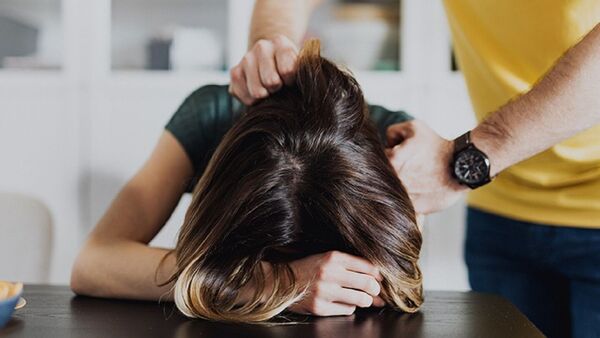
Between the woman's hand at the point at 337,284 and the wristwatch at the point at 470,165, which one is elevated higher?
the wristwatch at the point at 470,165

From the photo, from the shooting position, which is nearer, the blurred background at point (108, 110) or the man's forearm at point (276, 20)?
the man's forearm at point (276, 20)

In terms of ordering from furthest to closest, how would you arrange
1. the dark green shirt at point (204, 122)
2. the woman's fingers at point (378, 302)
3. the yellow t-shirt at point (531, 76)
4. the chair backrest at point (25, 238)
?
the chair backrest at point (25, 238) < the dark green shirt at point (204, 122) < the yellow t-shirt at point (531, 76) < the woman's fingers at point (378, 302)

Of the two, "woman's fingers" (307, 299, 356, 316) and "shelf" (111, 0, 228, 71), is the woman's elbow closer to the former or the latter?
"woman's fingers" (307, 299, 356, 316)

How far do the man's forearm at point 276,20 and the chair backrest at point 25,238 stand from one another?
71 cm

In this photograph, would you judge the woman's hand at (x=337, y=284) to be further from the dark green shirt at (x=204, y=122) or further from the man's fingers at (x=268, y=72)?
the dark green shirt at (x=204, y=122)

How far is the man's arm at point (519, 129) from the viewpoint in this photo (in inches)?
44.9

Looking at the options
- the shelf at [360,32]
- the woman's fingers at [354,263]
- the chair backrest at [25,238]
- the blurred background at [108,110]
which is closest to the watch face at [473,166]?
the woman's fingers at [354,263]

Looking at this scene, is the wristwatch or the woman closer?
the woman

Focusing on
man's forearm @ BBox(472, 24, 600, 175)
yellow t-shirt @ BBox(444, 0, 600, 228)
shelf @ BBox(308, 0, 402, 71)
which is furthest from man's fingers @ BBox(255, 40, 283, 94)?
shelf @ BBox(308, 0, 402, 71)

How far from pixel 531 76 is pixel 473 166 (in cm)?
29

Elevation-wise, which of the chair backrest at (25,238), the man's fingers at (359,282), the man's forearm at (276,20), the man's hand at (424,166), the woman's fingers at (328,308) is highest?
the man's forearm at (276,20)

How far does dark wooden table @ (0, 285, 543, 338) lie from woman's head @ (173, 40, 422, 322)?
3 centimetres

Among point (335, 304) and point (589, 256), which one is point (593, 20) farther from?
point (335, 304)

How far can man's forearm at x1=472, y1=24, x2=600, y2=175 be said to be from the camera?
3.73ft
